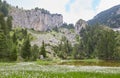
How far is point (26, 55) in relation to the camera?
115938 millimetres

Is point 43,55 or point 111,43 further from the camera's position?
point 111,43

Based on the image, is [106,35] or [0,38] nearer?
[0,38]

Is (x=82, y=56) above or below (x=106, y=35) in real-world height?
below

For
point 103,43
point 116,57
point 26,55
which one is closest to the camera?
point 26,55

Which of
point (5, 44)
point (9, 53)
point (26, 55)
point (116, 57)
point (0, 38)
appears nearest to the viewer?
point (0, 38)

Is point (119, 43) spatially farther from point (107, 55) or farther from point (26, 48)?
point (26, 48)

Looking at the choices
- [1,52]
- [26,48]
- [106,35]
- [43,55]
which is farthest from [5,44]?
[106,35]

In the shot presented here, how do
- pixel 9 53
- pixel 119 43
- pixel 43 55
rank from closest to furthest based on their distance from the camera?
1. pixel 9 53
2. pixel 43 55
3. pixel 119 43

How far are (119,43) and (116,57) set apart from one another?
1369 inches

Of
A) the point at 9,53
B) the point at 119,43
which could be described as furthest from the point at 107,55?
the point at 9,53

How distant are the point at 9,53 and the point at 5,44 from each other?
274 inches

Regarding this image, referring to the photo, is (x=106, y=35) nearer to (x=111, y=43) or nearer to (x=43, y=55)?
(x=111, y=43)

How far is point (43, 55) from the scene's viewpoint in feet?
458

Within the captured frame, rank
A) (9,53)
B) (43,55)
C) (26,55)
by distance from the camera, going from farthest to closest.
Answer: (43,55) → (26,55) → (9,53)
